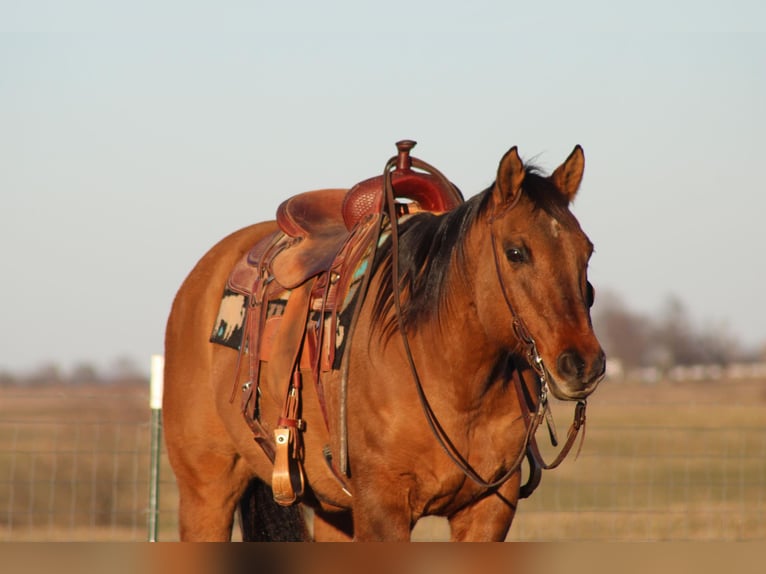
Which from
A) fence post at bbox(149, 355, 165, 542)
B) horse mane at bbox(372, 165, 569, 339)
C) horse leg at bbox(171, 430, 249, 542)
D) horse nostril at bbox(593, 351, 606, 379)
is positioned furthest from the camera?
fence post at bbox(149, 355, 165, 542)

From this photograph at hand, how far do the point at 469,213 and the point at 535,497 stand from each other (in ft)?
32.3

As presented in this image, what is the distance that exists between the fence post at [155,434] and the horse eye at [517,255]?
11.0 feet

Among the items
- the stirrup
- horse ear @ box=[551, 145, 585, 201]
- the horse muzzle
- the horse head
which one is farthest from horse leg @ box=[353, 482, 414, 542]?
horse ear @ box=[551, 145, 585, 201]

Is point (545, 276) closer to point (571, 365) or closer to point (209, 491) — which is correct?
point (571, 365)

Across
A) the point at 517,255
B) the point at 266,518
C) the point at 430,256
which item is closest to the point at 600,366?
the point at 517,255

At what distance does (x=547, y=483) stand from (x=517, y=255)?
1158 cm

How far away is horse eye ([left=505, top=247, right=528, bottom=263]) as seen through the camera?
129 inches

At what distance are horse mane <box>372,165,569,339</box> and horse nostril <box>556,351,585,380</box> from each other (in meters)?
Answer: 0.50

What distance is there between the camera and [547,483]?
14414mm

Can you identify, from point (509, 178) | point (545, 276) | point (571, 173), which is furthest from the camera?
point (571, 173)

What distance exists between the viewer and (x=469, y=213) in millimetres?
3574

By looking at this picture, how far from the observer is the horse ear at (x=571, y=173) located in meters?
3.55

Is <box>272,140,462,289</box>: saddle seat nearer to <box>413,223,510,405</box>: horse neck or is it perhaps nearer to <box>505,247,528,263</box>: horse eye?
<box>413,223,510,405</box>: horse neck

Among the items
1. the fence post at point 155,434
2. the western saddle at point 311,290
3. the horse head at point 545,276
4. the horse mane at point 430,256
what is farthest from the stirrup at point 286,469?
the fence post at point 155,434
